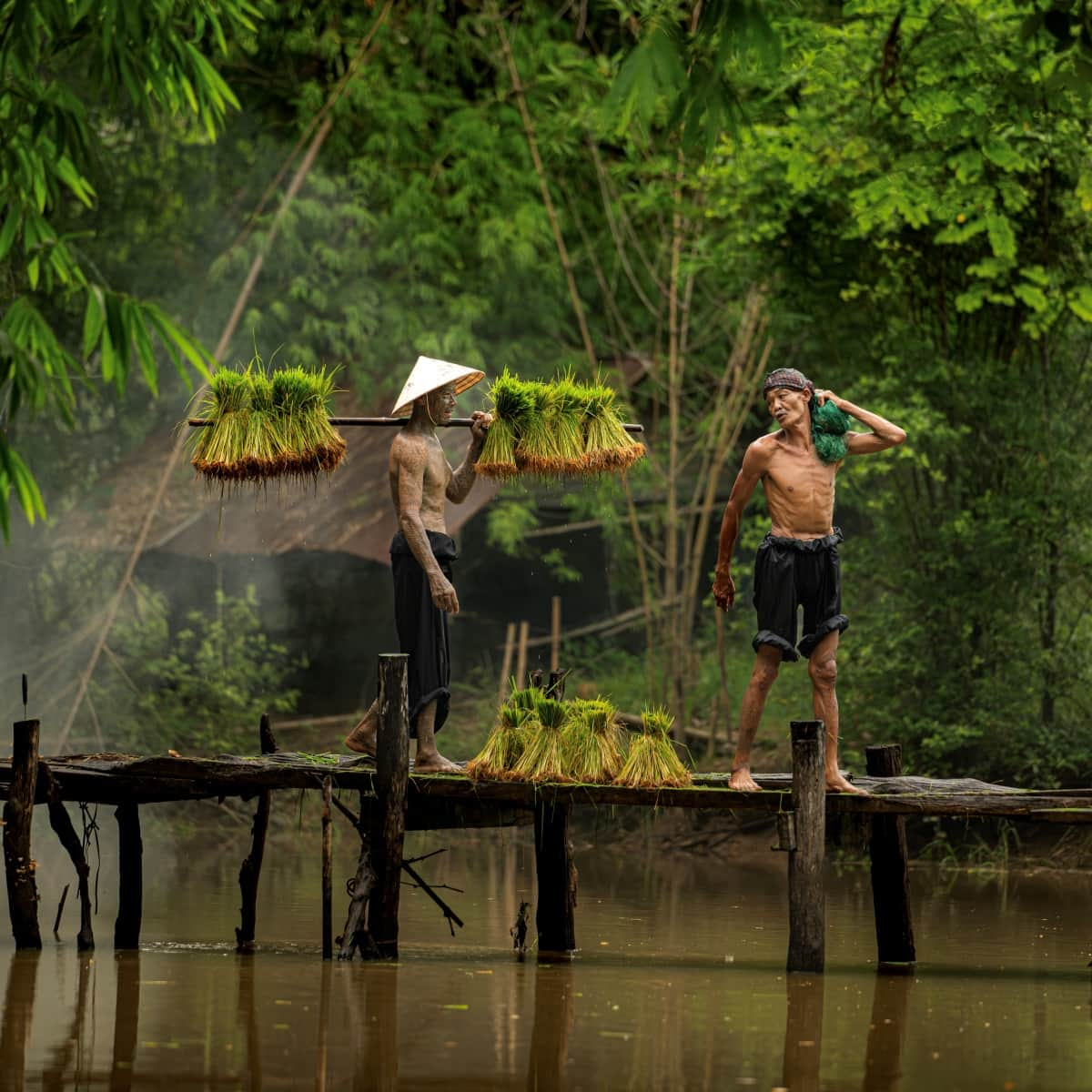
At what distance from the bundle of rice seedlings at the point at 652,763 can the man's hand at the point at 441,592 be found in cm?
123

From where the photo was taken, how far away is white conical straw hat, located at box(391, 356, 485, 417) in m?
11.5

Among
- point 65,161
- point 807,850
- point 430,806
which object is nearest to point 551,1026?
point 807,850

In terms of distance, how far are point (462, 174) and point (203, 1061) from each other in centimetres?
1640


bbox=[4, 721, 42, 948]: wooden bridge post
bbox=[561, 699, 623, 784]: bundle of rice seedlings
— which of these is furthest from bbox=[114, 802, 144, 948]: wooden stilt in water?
bbox=[561, 699, 623, 784]: bundle of rice seedlings

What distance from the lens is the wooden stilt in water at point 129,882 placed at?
1242 centimetres

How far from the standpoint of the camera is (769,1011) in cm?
958

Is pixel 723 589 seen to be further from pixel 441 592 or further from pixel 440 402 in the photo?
pixel 440 402

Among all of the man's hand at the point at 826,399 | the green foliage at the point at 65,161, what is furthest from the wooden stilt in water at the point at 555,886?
the green foliage at the point at 65,161

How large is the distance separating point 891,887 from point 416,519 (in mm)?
3424

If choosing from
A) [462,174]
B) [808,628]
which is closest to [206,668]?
[462,174]

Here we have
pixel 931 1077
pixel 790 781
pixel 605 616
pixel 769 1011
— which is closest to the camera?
pixel 931 1077

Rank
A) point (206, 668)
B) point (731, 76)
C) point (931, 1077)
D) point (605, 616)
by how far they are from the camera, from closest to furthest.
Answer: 1. point (931, 1077)
2. point (731, 76)
3. point (206, 668)
4. point (605, 616)

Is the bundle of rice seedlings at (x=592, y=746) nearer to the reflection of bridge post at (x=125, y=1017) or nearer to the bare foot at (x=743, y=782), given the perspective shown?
the bare foot at (x=743, y=782)

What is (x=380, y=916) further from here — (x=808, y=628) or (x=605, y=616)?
(x=605, y=616)
